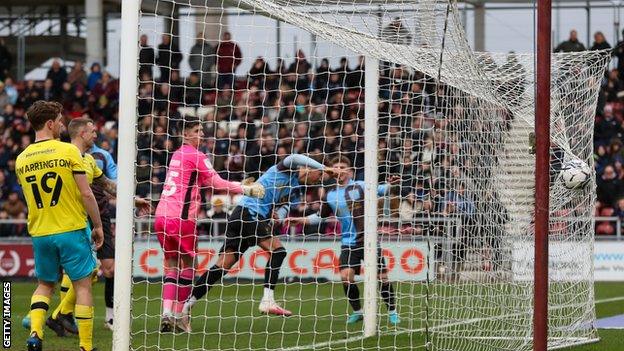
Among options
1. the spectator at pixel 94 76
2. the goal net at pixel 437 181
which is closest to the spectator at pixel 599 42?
the spectator at pixel 94 76

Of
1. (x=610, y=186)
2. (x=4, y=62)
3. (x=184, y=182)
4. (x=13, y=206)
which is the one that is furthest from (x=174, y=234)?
(x=4, y=62)

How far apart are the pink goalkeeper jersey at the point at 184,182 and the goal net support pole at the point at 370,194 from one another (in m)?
1.27

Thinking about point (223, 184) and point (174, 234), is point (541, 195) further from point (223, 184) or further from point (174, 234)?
point (174, 234)

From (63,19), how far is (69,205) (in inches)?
781

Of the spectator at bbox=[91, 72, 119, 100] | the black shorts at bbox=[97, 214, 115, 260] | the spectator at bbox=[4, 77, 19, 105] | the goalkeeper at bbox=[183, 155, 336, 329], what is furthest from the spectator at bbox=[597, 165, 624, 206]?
the black shorts at bbox=[97, 214, 115, 260]

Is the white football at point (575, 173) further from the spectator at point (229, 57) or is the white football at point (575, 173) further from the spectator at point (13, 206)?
the spectator at point (13, 206)

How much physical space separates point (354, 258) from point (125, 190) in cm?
519

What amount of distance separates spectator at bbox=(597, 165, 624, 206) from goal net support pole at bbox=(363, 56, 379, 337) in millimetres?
12227

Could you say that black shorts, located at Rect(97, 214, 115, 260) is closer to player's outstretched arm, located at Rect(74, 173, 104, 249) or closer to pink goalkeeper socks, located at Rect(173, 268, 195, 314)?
pink goalkeeper socks, located at Rect(173, 268, 195, 314)

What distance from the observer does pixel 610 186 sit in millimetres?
22406

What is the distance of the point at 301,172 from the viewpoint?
11.9 metres

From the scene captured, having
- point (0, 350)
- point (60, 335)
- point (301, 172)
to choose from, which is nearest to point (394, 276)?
point (301, 172)

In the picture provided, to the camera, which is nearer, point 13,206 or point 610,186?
point 610,186

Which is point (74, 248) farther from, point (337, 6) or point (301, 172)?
point (301, 172)
